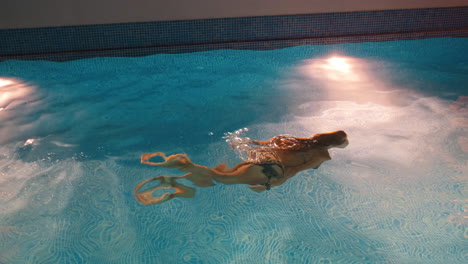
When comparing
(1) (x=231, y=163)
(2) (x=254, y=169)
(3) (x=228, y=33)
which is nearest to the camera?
(2) (x=254, y=169)

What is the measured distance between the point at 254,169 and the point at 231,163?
382 mm

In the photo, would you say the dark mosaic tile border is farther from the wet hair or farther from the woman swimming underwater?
the woman swimming underwater

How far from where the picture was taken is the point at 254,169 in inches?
89.7

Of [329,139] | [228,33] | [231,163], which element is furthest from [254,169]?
[228,33]

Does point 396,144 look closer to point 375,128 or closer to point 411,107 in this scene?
point 375,128

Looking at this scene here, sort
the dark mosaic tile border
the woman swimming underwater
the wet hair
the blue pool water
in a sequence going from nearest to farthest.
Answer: the blue pool water → the woman swimming underwater → the wet hair → the dark mosaic tile border

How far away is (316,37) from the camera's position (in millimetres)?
5746

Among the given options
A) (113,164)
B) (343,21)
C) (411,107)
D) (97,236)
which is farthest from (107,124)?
(343,21)

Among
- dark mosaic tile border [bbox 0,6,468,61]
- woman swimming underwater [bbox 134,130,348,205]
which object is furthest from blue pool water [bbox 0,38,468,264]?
dark mosaic tile border [bbox 0,6,468,61]

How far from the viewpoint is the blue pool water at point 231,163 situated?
1983mm

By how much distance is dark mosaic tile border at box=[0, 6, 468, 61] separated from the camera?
513cm

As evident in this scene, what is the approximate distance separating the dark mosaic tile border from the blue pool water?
0.43 m

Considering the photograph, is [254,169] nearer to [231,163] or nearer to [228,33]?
[231,163]

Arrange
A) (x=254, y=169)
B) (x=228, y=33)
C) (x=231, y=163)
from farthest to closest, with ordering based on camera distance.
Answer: (x=228, y=33), (x=231, y=163), (x=254, y=169)
